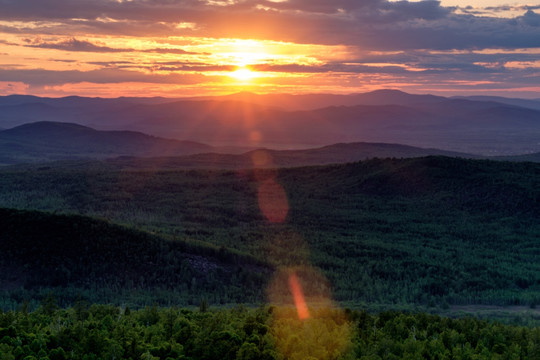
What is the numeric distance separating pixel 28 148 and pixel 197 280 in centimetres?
14915

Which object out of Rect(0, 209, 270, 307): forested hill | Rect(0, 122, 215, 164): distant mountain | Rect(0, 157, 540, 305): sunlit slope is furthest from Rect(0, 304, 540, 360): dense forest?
Rect(0, 122, 215, 164): distant mountain

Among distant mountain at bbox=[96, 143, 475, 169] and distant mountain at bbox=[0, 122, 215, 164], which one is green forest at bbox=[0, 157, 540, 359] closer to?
distant mountain at bbox=[96, 143, 475, 169]

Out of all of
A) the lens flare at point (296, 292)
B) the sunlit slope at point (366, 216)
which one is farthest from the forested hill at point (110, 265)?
the sunlit slope at point (366, 216)

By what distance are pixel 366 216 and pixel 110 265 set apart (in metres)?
25.0

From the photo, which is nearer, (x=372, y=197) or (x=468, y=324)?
(x=468, y=324)

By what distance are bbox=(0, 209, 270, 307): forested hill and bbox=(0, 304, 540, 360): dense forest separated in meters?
10.4

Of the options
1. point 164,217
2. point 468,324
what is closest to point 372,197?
point 164,217

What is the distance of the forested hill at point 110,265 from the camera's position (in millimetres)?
22422

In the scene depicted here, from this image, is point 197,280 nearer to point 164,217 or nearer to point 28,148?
point 164,217

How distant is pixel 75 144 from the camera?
567 feet

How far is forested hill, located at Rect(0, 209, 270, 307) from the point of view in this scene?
22.4 m

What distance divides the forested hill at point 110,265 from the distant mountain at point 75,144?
117 meters

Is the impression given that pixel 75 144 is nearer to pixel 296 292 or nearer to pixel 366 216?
pixel 366 216

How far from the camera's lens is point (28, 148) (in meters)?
156
